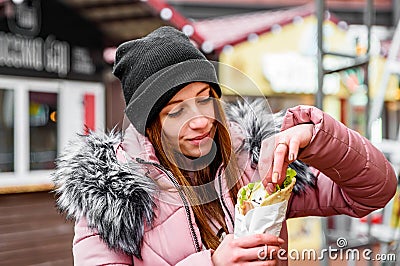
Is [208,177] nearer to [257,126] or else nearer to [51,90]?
[257,126]

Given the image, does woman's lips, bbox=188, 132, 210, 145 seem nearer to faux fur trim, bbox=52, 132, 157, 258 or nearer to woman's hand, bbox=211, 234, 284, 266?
faux fur trim, bbox=52, 132, 157, 258

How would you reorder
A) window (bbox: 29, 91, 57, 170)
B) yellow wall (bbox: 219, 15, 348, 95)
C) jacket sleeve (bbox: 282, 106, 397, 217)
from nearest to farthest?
jacket sleeve (bbox: 282, 106, 397, 217) → window (bbox: 29, 91, 57, 170) → yellow wall (bbox: 219, 15, 348, 95)

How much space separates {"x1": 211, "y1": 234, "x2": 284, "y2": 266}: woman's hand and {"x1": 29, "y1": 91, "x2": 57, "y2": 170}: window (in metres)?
4.61

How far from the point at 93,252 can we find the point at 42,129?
464cm

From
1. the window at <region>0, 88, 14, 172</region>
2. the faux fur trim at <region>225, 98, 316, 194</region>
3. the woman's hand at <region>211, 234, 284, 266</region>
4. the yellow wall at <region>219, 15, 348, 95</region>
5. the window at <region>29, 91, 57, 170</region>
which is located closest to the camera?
the woman's hand at <region>211, 234, 284, 266</region>

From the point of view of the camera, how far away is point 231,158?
1.68 meters

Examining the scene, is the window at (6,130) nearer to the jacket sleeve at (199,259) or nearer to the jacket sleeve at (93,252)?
the jacket sleeve at (93,252)

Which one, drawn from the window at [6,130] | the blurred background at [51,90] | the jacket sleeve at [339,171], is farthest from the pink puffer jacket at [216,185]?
the window at [6,130]

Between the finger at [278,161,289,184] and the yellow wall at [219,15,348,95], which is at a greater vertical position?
the yellow wall at [219,15,348,95]

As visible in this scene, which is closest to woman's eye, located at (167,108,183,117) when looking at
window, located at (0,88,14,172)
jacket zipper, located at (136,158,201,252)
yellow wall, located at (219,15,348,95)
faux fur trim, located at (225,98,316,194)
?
jacket zipper, located at (136,158,201,252)

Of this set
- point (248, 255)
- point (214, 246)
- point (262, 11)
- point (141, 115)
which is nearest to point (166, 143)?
point (141, 115)

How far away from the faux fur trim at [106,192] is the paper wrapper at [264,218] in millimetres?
257

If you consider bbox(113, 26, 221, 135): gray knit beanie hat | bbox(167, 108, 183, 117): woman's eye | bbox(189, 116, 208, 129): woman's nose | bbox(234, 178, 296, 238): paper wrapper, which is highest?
bbox(113, 26, 221, 135): gray knit beanie hat

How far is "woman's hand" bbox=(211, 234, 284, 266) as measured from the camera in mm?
1354
